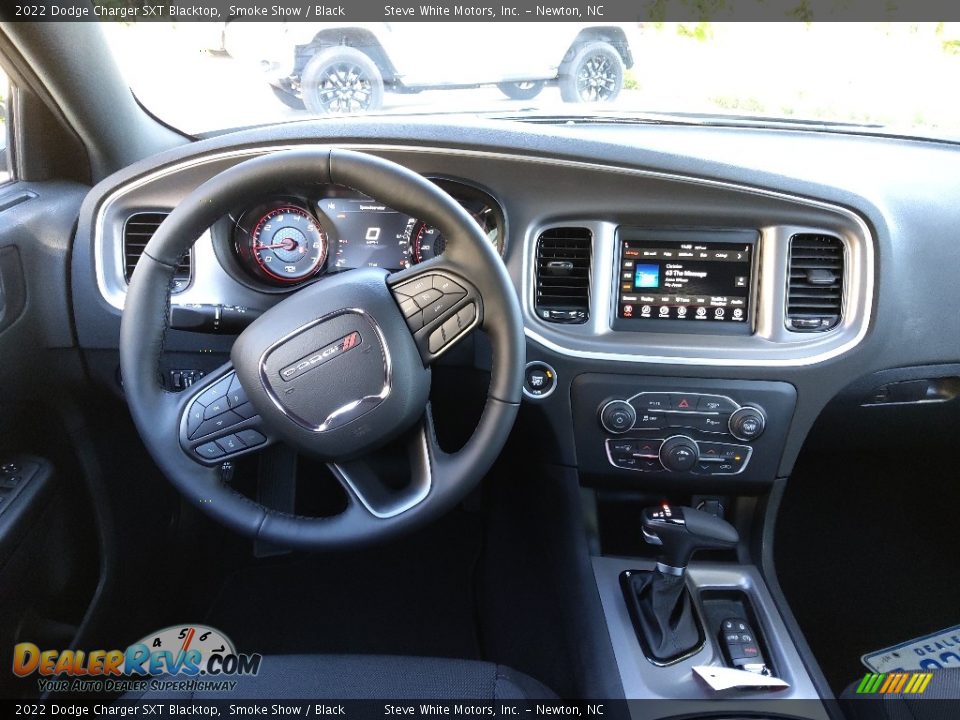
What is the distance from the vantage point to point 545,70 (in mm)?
1898

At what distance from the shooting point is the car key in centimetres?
146

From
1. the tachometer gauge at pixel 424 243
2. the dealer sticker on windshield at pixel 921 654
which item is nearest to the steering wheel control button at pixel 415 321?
the tachometer gauge at pixel 424 243

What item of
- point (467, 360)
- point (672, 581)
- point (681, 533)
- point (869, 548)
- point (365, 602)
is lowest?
point (365, 602)

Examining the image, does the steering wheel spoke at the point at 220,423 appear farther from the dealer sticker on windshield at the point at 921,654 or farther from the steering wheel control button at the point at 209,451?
the dealer sticker on windshield at the point at 921,654

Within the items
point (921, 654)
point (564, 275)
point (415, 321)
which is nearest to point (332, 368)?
point (415, 321)

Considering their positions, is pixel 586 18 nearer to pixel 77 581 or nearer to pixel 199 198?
pixel 199 198

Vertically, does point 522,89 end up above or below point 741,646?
above

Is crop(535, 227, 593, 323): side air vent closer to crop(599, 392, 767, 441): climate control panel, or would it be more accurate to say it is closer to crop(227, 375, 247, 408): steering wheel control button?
crop(599, 392, 767, 441): climate control panel

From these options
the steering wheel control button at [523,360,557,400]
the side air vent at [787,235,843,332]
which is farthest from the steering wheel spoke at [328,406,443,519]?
the side air vent at [787,235,843,332]

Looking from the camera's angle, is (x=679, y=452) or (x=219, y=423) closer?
(x=219, y=423)

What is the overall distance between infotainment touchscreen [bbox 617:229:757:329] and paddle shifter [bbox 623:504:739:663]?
43 centimetres

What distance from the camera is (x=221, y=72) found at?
184 centimetres

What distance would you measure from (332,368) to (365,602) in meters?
1.12

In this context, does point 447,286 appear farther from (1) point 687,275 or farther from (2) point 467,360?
(1) point 687,275
